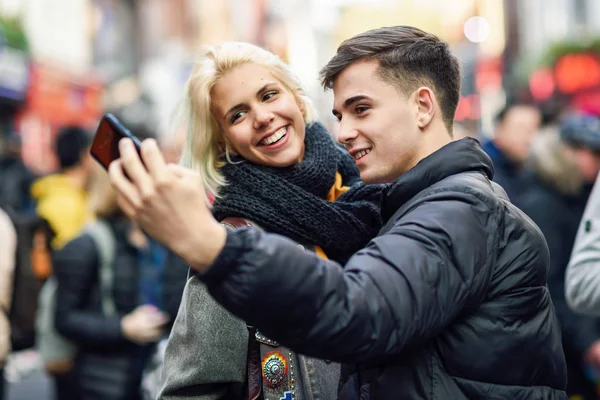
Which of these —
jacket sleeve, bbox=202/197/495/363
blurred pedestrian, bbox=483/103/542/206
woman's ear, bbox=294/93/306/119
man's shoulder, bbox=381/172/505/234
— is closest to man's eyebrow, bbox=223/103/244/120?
woman's ear, bbox=294/93/306/119

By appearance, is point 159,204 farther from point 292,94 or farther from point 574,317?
point 574,317

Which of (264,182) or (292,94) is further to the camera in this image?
(292,94)

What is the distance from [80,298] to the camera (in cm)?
433

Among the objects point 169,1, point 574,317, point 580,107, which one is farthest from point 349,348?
point 169,1

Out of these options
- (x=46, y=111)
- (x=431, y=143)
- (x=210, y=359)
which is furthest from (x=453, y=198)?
(x=46, y=111)

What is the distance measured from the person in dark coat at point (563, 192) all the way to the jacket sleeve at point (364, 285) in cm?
323

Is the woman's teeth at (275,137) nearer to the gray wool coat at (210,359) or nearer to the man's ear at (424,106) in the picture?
the gray wool coat at (210,359)

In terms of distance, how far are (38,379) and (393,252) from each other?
885 cm

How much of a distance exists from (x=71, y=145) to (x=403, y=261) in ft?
18.2

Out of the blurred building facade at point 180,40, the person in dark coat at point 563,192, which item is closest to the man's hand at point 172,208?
the person in dark coat at point 563,192

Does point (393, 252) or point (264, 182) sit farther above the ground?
point (393, 252)

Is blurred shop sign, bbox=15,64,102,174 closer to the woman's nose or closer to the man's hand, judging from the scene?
the woman's nose

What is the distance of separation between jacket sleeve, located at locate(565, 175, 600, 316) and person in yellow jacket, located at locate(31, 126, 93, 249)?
432 cm

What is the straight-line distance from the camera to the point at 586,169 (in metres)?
4.98
